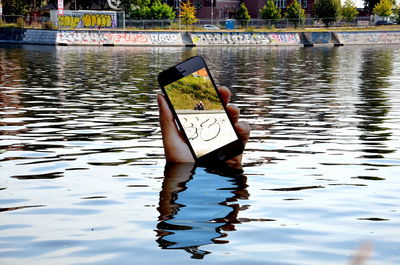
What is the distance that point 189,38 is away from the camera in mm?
84000

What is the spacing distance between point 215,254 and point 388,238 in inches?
57.8

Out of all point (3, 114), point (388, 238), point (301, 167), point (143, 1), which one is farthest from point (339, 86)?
point (143, 1)

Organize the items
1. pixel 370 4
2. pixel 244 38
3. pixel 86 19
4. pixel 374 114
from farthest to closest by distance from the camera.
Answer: pixel 370 4, pixel 244 38, pixel 86 19, pixel 374 114

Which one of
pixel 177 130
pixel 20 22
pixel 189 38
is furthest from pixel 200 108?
pixel 189 38

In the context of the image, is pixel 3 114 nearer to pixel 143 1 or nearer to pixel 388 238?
pixel 388 238

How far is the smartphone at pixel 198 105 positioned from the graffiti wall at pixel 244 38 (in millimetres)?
77048

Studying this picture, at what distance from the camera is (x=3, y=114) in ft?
52.4

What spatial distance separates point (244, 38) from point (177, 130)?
8019 cm

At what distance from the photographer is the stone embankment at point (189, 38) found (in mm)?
76125

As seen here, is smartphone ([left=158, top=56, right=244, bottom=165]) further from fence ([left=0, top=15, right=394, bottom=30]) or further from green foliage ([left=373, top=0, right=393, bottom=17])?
green foliage ([left=373, top=0, right=393, bottom=17])

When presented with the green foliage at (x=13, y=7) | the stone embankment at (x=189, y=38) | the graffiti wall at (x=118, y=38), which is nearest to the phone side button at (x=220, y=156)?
the stone embankment at (x=189, y=38)

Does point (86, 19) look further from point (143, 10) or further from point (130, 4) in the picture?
point (130, 4)

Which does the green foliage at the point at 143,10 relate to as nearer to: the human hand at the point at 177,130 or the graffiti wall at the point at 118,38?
the graffiti wall at the point at 118,38

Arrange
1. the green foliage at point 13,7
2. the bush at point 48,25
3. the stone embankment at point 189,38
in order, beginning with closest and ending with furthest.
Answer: the stone embankment at point 189,38 → the bush at point 48,25 → the green foliage at point 13,7
